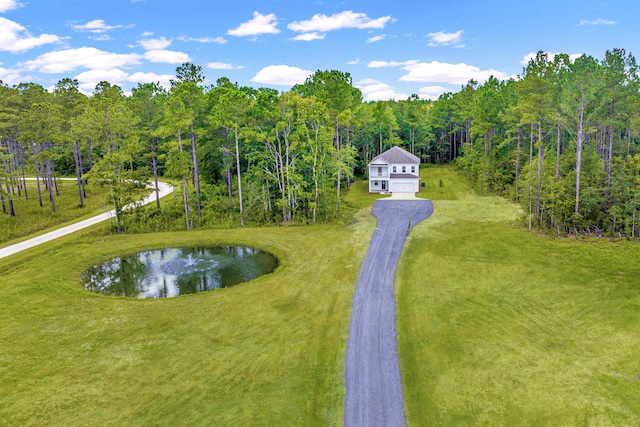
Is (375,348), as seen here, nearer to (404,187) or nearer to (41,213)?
(404,187)

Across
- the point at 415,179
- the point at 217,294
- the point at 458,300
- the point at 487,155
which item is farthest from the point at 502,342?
the point at 487,155

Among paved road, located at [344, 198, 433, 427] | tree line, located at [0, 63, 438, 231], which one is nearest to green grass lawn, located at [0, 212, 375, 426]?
paved road, located at [344, 198, 433, 427]

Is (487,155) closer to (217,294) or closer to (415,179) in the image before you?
(415,179)

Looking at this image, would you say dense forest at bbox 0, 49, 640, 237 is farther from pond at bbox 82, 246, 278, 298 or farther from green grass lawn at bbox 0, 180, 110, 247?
pond at bbox 82, 246, 278, 298

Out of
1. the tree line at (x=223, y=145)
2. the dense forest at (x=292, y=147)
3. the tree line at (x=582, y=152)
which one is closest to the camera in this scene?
the tree line at (x=582, y=152)

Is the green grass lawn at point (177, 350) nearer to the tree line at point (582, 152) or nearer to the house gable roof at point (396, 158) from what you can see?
the tree line at point (582, 152)

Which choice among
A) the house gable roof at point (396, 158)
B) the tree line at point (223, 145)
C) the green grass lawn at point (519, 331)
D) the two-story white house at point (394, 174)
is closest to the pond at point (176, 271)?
the tree line at point (223, 145)
